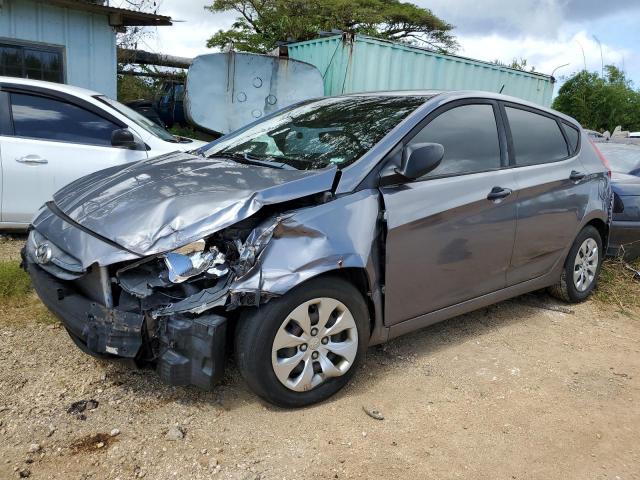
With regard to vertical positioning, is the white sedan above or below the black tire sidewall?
above

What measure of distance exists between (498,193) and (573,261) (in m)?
1.36

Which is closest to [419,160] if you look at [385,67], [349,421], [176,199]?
[176,199]

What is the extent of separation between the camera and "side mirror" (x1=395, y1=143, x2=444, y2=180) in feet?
10.1

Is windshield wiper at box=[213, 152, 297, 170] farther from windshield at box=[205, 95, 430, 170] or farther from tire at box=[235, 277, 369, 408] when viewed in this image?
tire at box=[235, 277, 369, 408]

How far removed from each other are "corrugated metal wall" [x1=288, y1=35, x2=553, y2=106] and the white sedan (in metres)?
5.43

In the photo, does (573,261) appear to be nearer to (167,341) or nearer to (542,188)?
(542,188)

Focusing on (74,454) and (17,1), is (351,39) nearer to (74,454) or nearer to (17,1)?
(17,1)

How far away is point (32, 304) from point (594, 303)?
4601 mm

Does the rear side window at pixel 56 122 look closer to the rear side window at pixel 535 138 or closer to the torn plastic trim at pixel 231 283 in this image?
the torn plastic trim at pixel 231 283

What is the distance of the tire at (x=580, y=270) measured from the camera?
15.1 ft

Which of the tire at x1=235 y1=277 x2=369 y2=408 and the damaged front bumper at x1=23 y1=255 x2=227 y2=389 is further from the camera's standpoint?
the tire at x1=235 y1=277 x2=369 y2=408

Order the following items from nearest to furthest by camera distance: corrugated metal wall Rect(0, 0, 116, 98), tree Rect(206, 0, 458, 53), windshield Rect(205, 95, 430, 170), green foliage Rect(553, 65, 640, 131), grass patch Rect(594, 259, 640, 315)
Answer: windshield Rect(205, 95, 430, 170), grass patch Rect(594, 259, 640, 315), corrugated metal wall Rect(0, 0, 116, 98), tree Rect(206, 0, 458, 53), green foliage Rect(553, 65, 640, 131)

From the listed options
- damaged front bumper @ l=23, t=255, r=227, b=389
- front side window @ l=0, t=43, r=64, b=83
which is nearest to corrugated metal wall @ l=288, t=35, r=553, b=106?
front side window @ l=0, t=43, r=64, b=83

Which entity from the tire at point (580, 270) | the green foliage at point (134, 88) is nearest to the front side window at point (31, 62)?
the green foliage at point (134, 88)
